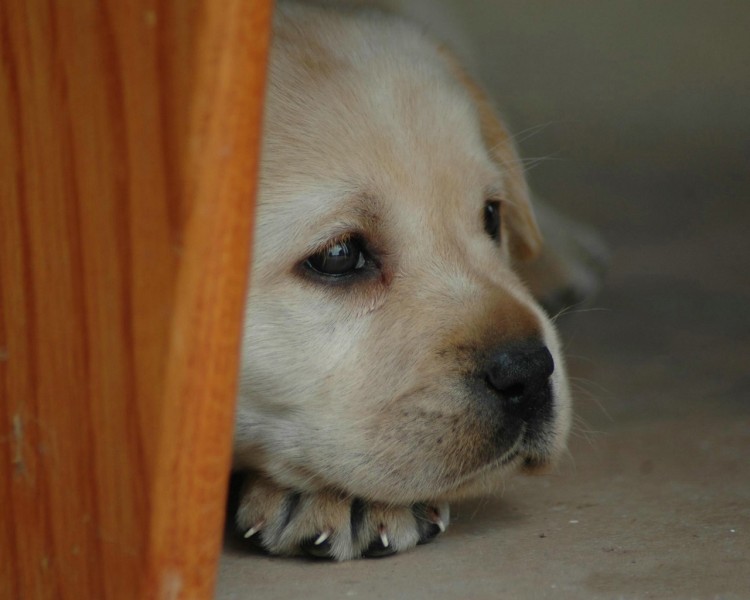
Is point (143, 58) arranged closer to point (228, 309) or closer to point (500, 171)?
point (228, 309)

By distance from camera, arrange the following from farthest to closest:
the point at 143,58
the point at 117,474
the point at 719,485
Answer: the point at 719,485, the point at 117,474, the point at 143,58

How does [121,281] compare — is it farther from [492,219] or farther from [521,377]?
[492,219]

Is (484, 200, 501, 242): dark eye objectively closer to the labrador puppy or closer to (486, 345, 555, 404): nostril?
the labrador puppy

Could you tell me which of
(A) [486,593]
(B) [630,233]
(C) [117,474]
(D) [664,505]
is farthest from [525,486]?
(B) [630,233]

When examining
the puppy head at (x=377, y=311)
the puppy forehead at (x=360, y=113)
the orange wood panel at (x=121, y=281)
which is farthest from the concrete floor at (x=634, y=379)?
the puppy forehead at (x=360, y=113)

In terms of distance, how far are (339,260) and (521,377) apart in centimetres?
47

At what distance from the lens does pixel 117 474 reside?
5.88ft

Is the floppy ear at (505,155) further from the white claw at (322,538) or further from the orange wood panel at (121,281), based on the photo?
the orange wood panel at (121,281)

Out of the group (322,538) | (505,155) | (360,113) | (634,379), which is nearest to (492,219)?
(505,155)

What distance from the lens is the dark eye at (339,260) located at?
2518 mm

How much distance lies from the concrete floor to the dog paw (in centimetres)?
3

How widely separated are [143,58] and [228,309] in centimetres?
37

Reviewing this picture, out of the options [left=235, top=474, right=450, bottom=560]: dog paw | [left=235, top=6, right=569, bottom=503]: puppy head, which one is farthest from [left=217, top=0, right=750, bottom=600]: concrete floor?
[left=235, top=6, right=569, bottom=503]: puppy head

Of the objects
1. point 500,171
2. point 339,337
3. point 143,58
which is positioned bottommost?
point 339,337
